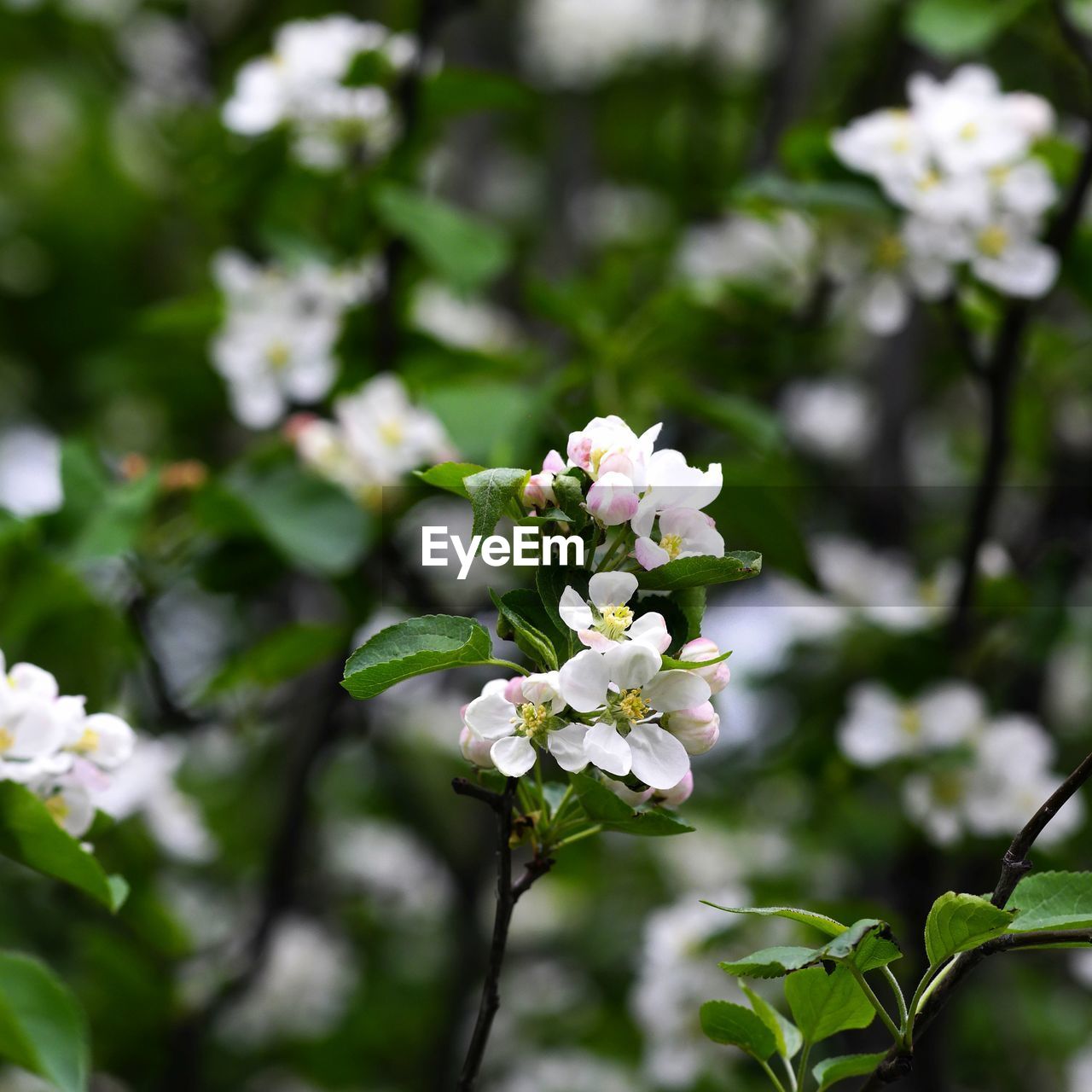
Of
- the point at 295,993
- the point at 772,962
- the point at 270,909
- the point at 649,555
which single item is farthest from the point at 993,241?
the point at 295,993

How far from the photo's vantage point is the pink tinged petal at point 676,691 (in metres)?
0.74

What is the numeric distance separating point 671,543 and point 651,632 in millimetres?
67

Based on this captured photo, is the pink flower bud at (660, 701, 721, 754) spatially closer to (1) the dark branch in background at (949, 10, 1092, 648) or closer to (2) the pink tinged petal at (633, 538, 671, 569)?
(2) the pink tinged petal at (633, 538, 671, 569)

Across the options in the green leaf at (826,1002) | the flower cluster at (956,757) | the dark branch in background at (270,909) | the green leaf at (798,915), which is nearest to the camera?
the green leaf at (798,915)

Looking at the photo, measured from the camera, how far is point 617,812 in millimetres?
759

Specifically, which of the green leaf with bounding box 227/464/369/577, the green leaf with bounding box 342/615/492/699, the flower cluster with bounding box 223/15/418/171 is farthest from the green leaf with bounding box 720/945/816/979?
the flower cluster with bounding box 223/15/418/171

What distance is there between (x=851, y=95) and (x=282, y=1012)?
87.2 inches

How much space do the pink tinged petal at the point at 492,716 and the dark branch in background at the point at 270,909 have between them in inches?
46.2

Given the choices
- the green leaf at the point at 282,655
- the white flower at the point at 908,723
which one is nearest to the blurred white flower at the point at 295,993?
the green leaf at the point at 282,655

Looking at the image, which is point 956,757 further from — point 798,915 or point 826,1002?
point 798,915

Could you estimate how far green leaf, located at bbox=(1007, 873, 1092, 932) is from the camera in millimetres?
720

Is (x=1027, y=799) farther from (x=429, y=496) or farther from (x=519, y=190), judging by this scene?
(x=519, y=190)

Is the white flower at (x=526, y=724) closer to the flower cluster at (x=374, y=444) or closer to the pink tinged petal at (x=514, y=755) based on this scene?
the pink tinged petal at (x=514, y=755)

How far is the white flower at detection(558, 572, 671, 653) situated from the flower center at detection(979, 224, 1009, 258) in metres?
1.04
